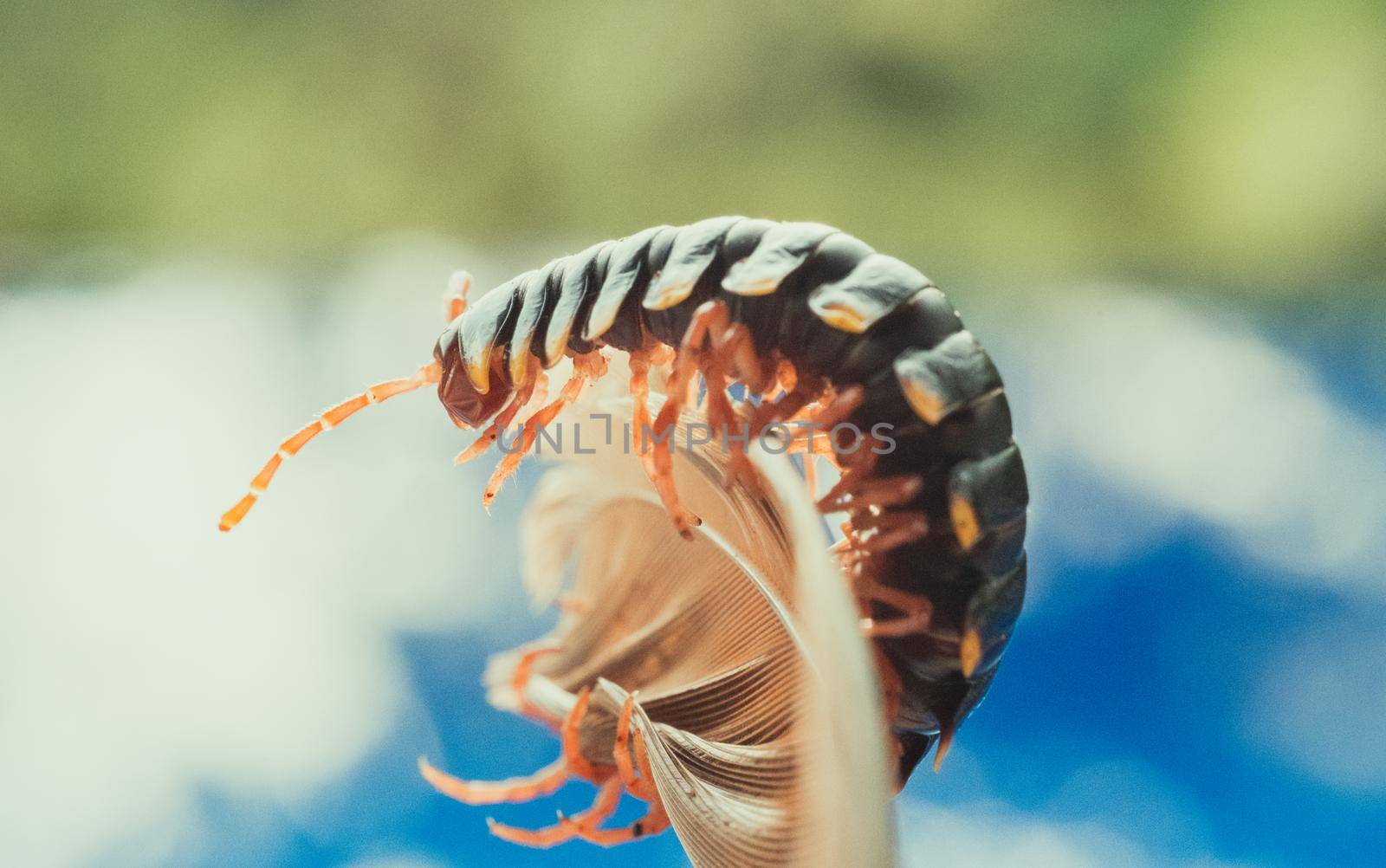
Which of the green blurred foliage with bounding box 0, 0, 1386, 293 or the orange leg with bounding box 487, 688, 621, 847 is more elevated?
the green blurred foliage with bounding box 0, 0, 1386, 293

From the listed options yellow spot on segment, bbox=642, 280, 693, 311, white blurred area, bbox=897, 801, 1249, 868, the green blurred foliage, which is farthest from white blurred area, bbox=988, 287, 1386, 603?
yellow spot on segment, bbox=642, 280, 693, 311

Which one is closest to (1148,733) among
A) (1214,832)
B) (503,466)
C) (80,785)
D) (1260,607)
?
(1214,832)

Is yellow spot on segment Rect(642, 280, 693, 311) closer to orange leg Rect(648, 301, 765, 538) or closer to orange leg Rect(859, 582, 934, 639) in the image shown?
orange leg Rect(648, 301, 765, 538)

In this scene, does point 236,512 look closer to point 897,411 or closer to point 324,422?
point 324,422

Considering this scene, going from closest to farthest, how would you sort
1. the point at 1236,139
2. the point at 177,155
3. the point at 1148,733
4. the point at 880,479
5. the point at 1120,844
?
the point at 880,479 → the point at 1120,844 → the point at 1148,733 → the point at 1236,139 → the point at 177,155

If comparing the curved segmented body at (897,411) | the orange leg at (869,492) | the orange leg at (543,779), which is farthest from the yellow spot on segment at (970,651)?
the orange leg at (543,779)

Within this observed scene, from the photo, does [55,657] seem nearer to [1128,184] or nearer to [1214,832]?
[1214,832]
